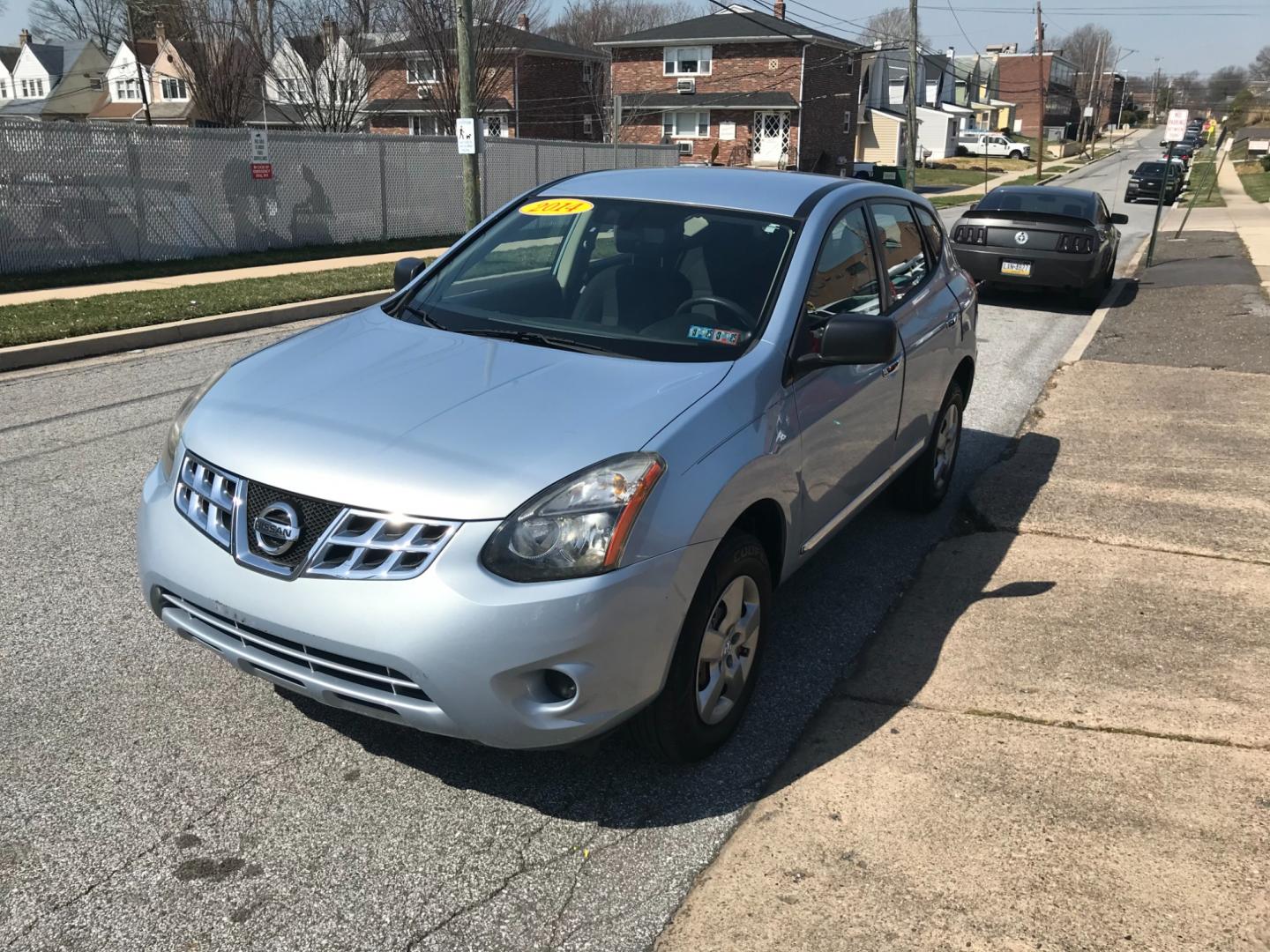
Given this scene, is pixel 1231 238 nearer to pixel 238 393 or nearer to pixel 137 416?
pixel 137 416

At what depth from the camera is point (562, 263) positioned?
14.3ft

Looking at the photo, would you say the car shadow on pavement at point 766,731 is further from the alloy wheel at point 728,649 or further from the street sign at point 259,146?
the street sign at point 259,146

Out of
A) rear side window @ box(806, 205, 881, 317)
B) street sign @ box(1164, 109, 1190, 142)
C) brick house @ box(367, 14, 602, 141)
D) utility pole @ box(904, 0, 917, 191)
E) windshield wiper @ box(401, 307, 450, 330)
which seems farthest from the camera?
brick house @ box(367, 14, 602, 141)

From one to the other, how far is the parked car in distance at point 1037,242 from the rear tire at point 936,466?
27.4 ft

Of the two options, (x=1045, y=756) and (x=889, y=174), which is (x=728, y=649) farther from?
(x=889, y=174)

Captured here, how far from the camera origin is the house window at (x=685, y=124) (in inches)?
2119

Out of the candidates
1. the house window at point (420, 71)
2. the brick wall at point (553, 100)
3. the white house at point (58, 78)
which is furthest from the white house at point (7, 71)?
the house window at point (420, 71)

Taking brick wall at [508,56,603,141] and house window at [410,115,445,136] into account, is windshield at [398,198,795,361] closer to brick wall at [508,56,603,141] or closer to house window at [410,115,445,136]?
brick wall at [508,56,603,141]

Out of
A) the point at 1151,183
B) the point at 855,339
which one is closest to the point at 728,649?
the point at 855,339

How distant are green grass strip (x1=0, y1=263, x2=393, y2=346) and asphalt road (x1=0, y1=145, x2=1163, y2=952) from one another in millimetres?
6131

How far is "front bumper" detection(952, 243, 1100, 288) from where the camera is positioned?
44.0 feet

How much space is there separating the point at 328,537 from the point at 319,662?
1.11 ft

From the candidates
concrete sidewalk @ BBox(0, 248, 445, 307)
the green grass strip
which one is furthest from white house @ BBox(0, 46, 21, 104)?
the green grass strip

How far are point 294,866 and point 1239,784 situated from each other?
283 cm
